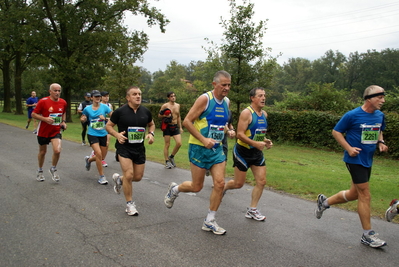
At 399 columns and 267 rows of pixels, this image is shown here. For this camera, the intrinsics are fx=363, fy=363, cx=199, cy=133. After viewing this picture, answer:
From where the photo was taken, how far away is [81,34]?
1145 inches

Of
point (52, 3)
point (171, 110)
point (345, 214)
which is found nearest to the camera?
point (345, 214)

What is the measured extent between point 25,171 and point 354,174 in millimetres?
7546

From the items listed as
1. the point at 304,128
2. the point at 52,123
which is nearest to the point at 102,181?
the point at 52,123

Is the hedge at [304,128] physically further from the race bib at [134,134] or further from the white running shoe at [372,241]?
the race bib at [134,134]

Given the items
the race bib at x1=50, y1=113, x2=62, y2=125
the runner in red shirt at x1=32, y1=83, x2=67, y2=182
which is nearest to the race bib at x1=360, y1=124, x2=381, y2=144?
the runner in red shirt at x1=32, y1=83, x2=67, y2=182

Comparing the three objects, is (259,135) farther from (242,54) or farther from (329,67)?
(329,67)

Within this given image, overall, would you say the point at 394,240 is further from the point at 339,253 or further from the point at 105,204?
the point at 105,204

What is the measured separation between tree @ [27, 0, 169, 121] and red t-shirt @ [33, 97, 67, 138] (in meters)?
21.8

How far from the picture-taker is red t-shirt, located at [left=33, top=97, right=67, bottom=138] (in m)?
7.79

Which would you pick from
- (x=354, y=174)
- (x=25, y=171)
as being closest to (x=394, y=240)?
(x=354, y=174)

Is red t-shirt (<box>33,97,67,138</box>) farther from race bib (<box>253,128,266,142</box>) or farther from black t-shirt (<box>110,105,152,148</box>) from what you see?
race bib (<box>253,128,266,142</box>)

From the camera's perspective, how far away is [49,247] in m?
4.32

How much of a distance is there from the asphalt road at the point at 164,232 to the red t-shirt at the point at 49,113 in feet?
3.75

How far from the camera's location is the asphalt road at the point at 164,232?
4098 mm
